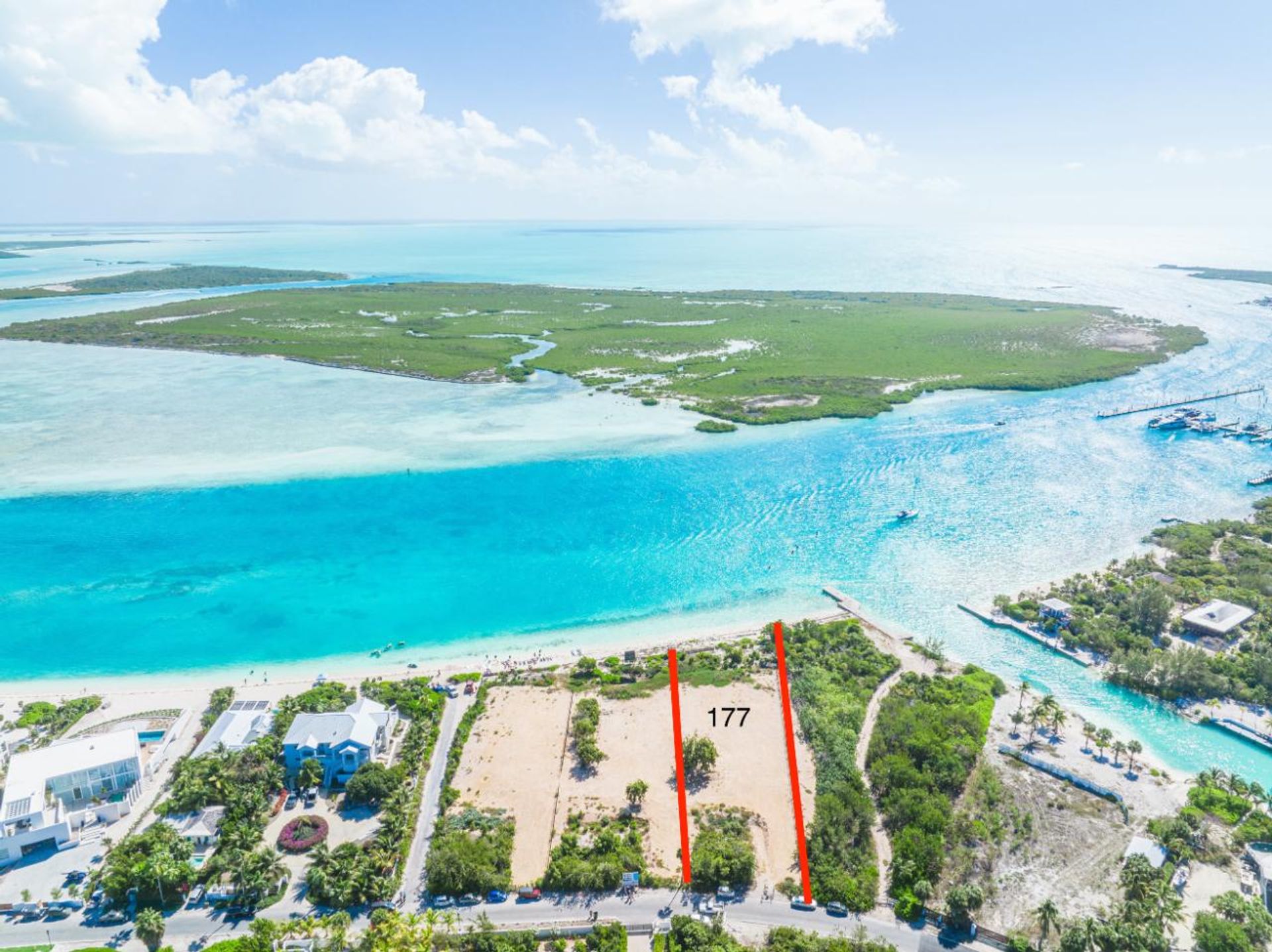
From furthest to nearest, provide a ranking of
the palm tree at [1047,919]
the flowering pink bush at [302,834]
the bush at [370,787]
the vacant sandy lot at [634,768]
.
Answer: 1. the bush at [370,787]
2. the vacant sandy lot at [634,768]
3. the flowering pink bush at [302,834]
4. the palm tree at [1047,919]

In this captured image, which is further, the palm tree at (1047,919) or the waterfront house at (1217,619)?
the waterfront house at (1217,619)

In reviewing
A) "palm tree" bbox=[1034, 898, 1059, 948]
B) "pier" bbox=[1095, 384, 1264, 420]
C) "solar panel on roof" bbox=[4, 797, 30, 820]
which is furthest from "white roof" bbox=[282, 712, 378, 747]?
"pier" bbox=[1095, 384, 1264, 420]

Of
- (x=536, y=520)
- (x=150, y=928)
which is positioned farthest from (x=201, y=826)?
(x=536, y=520)

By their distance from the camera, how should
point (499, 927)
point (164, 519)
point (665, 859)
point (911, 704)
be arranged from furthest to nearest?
point (164, 519) → point (911, 704) → point (665, 859) → point (499, 927)

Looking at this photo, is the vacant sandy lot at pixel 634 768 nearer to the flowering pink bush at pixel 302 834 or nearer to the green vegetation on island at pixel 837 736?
the green vegetation on island at pixel 837 736

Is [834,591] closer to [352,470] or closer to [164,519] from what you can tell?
[352,470]

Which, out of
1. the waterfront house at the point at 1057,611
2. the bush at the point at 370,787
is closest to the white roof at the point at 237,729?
the bush at the point at 370,787

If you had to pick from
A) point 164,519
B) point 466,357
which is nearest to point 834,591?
point 164,519
